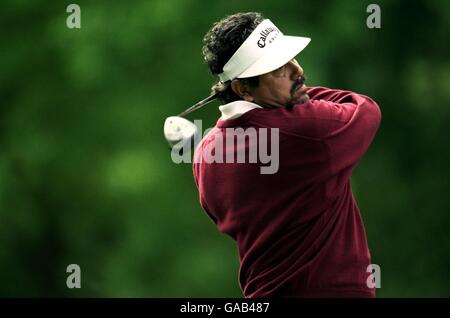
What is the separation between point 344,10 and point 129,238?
1.87 metres

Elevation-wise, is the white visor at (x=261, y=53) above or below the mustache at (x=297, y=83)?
above

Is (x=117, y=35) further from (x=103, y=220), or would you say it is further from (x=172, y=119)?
(x=172, y=119)

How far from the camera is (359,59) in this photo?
23.4 feet

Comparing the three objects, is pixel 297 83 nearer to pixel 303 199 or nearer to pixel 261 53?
pixel 261 53

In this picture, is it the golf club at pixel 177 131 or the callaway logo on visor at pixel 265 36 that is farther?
the golf club at pixel 177 131

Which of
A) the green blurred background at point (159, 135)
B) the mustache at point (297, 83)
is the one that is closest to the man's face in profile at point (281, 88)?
the mustache at point (297, 83)

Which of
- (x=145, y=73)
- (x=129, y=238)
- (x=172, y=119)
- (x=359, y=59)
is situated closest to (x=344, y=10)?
(x=359, y=59)

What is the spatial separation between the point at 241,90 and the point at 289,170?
0.79 ft

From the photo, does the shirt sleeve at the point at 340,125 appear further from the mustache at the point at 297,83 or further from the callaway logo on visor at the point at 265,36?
the callaway logo on visor at the point at 265,36

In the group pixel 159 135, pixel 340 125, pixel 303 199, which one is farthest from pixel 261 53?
pixel 159 135

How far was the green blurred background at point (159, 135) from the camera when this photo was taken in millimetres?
7059

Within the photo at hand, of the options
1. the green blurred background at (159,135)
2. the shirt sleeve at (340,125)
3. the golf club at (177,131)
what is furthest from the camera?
the green blurred background at (159,135)

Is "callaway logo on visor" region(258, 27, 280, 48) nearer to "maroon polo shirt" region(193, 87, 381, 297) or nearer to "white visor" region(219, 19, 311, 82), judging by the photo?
"white visor" region(219, 19, 311, 82)

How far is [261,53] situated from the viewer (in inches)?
115
